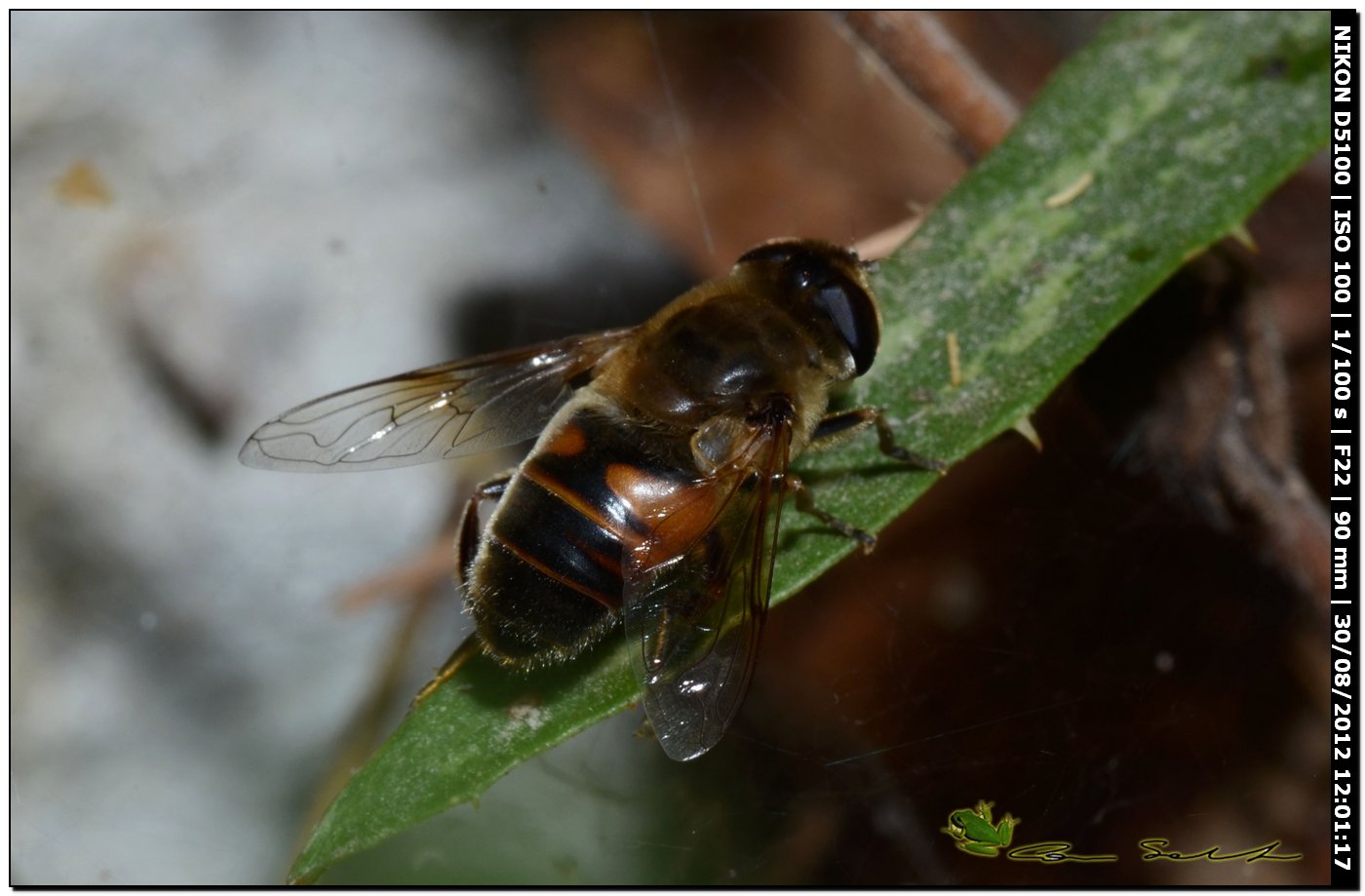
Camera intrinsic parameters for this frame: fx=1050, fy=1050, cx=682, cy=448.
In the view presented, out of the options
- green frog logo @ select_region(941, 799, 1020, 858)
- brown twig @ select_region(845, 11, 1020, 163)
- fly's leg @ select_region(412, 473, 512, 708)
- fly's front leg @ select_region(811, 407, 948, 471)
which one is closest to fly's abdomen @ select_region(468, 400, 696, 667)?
fly's leg @ select_region(412, 473, 512, 708)

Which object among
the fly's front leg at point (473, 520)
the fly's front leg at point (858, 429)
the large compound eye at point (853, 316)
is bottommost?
the fly's front leg at point (473, 520)

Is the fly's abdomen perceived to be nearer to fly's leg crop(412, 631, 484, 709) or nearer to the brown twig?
fly's leg crop(412, 631, 484, 709)

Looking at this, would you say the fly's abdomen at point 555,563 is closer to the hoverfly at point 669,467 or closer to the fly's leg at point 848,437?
the hoverfly at point 669,467


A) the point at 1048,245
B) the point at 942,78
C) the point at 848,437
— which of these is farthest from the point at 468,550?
the point at 942,78

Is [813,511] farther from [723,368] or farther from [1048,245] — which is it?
[1048,245]

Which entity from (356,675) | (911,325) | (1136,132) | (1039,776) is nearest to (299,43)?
(356,675)

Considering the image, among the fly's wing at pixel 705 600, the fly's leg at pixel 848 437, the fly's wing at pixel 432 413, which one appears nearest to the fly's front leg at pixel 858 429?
the fly's leg at pixel 848 437

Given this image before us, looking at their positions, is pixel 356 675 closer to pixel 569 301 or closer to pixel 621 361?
pixel 569 301

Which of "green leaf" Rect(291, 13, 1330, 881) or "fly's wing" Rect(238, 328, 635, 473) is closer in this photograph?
"green leaf" Rect(291, 13, 1330, 881)
